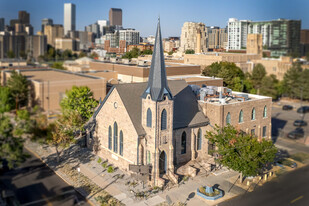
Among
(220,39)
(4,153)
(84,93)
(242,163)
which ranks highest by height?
(220,39)

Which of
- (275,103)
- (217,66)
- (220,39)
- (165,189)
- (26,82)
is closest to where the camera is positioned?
(165,189)

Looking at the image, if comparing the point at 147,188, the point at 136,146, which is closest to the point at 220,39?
the point at 136,146

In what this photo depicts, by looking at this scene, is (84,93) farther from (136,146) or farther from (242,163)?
(242,163)

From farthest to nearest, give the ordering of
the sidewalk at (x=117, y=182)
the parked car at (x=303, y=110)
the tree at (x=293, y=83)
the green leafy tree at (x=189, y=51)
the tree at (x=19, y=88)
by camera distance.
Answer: the tree at (x=293, y=83), the parked car at (x=303, y=110), the tree at (x=19, y=88), the green leafy tree at (x=189, y=51), the sidewalk at (x=117, y=182)

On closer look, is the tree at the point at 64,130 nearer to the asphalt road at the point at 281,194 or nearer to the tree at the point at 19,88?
the tree at the point at 19,88

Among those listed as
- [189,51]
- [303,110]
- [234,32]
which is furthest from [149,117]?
[303,110]

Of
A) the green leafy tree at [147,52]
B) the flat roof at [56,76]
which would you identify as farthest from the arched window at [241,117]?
the flat roof at [56,76]
